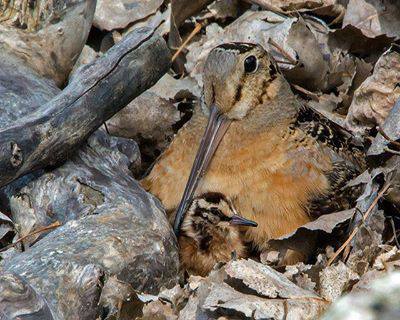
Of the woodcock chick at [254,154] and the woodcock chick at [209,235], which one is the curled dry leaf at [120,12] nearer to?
the woodcock chick at [254,154]

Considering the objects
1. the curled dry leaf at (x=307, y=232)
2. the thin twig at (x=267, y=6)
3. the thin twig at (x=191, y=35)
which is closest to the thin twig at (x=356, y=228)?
the curled dry leaf at (x=307, y=232)

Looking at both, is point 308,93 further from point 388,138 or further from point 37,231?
point 37,231

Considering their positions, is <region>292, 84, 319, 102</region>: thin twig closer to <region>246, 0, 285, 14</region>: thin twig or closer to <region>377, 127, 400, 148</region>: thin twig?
<region>246, 0, 285, 14</region>: thin twig

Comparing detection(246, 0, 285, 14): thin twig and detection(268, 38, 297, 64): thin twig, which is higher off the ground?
detection(246, 0, 285, 14): thin twig

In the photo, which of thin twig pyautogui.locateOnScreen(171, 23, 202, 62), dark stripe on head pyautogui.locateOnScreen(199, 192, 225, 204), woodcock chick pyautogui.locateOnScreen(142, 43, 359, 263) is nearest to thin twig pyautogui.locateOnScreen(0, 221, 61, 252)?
woodcock chick pyautogui.locateOnScreen(142, 43, 359, 263)

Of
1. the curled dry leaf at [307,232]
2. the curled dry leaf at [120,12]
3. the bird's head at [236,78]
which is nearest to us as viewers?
the curled dry leaf at [307,232]

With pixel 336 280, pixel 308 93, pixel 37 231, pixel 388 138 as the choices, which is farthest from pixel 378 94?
pixel 37 231

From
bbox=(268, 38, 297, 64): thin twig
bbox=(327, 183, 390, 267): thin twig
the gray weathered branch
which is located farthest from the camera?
bbox=(268, 38, 297, 64): thin twig
